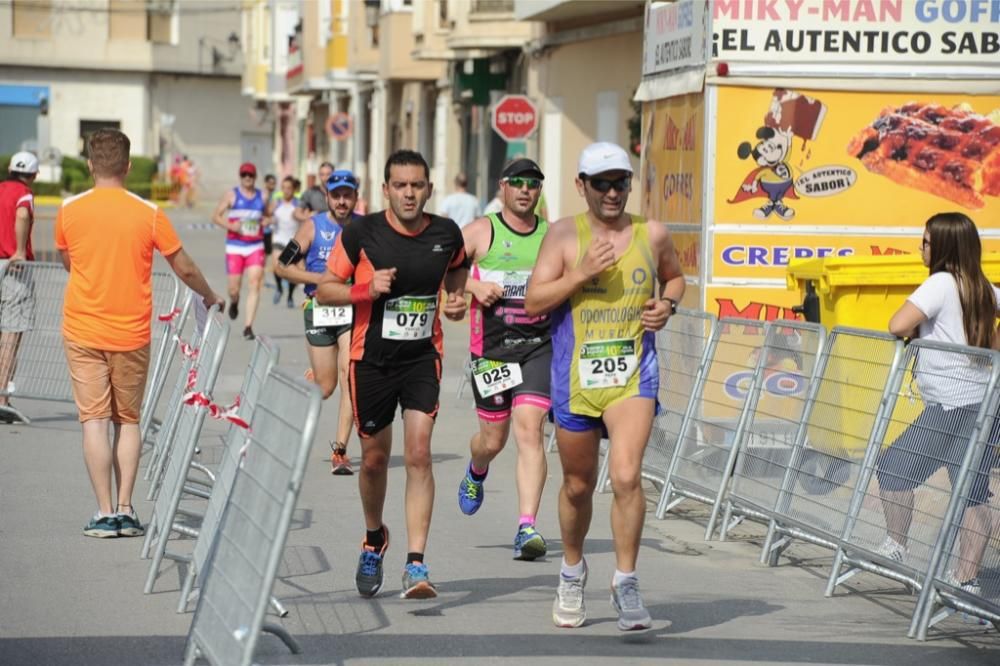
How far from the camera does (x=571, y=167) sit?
102 feet

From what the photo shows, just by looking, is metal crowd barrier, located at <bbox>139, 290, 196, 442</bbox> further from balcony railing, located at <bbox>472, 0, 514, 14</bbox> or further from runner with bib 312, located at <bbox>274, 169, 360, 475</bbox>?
balcony railing, located at <bbox>472, 0, 514, 14</bbox>

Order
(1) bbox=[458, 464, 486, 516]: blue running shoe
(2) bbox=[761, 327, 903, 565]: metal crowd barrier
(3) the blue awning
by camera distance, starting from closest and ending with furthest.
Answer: (2) bbox=[761, 327, 903, 565]: metal crowd barrier < (1) bbox=[458, 464, 486, 516]: blue running shoe < (3) the blue awning

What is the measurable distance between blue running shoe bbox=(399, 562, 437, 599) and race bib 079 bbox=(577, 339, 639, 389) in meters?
1.10

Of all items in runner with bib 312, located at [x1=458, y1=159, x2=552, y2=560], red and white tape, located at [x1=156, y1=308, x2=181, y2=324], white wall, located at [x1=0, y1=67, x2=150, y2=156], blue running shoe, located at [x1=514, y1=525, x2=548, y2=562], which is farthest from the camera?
white wall, located at [x1=0, y1=67, x2=150, y2=156]

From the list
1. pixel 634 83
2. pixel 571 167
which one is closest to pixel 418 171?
pixel 634 83

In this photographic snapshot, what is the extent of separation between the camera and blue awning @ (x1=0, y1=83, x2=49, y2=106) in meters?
80.1

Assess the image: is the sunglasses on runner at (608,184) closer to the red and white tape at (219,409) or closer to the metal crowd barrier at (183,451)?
the red and white tape at (219,409)

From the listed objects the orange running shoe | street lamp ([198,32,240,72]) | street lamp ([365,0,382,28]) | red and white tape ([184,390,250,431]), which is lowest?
the orange running shoe

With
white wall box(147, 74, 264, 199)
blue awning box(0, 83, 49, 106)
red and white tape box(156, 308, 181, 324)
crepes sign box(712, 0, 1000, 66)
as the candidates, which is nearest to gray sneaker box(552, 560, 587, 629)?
red and white tape box(156, 308, 181, 324)

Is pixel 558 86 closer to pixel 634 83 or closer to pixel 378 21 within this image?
pixel 634 83

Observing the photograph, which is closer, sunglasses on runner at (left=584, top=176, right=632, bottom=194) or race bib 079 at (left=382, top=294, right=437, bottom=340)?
sunglasses on runner at (left=584, top=176, right=632, bottom=194)

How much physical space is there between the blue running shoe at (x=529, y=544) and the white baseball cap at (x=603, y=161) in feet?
7.14

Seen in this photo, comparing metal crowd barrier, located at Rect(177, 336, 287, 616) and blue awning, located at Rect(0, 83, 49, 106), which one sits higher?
blue awning, located at Rect(0, 83, 49, 106)

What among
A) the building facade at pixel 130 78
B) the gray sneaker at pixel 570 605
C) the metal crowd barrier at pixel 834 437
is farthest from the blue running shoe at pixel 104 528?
the building facade at pixel 130 78
